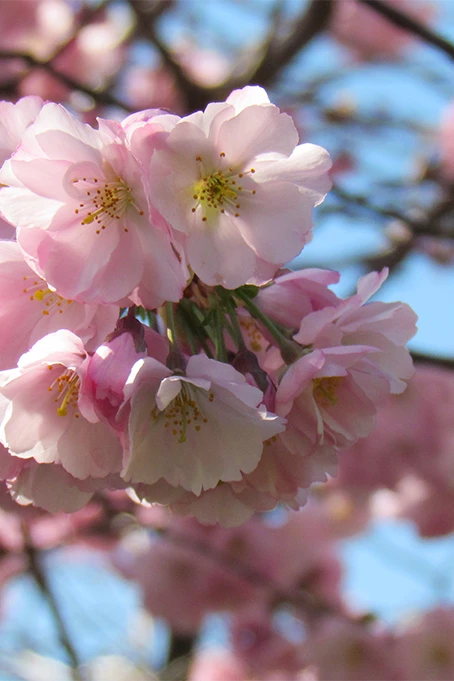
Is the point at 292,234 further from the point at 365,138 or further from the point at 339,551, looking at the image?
the point at 365,138

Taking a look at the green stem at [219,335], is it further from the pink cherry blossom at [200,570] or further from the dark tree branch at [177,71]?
the pink cherry blossom at [200,570]

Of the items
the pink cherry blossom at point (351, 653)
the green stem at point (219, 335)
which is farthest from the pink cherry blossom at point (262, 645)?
the green stem at point (219, 335)

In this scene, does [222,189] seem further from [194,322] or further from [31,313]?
[31,313]

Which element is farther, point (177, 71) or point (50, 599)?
point (50, 599)

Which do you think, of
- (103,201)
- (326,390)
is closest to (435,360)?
(326,390)

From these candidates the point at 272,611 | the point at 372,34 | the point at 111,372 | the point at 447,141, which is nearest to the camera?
the point at 111,372

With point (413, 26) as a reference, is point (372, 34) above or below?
below
